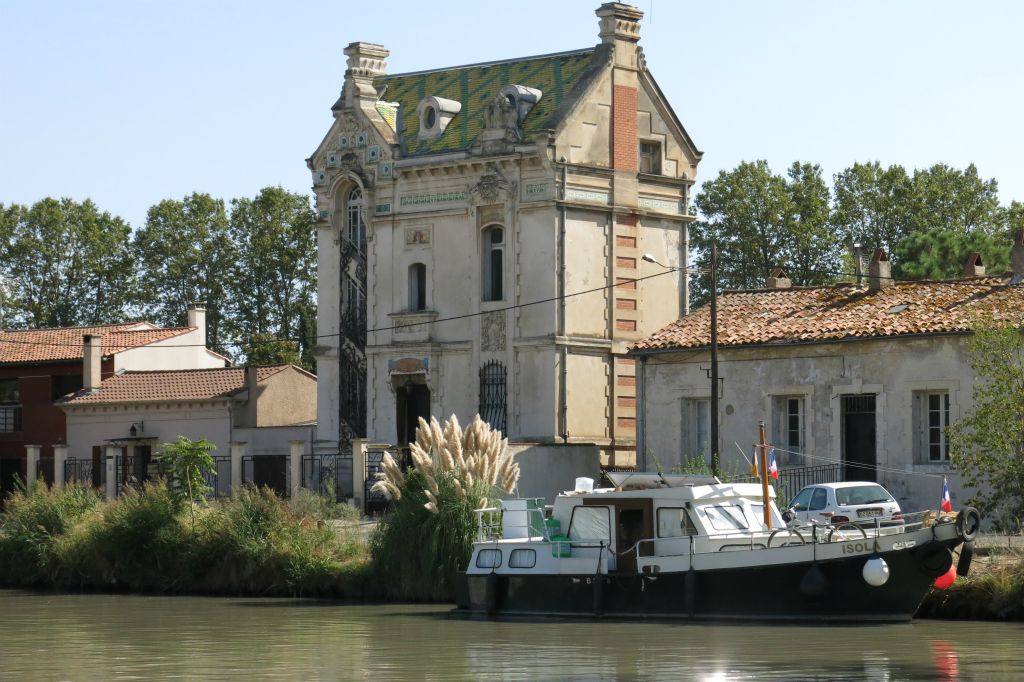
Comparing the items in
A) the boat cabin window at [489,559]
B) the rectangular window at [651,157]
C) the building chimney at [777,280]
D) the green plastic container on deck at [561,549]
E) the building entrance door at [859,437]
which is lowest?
the boat cabin window at [489,559]

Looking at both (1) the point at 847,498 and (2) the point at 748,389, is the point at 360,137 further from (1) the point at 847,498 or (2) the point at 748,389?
(1) the point at 847,498

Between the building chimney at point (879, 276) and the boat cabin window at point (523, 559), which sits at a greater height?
the building chimney at point (879, 276)

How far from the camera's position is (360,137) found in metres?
53.0

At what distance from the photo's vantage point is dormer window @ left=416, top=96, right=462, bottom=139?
5175 centimetres

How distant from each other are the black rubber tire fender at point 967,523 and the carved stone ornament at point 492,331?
67.8 ft

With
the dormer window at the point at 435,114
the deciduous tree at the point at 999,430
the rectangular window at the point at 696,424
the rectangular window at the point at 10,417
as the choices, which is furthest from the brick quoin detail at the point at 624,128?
the rectangular window at the point at 10,417

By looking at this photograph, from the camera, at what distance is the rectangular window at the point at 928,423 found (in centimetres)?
4031

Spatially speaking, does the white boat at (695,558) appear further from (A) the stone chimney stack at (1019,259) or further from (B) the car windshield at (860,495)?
(A) the stone chimney stack at (1019,259)

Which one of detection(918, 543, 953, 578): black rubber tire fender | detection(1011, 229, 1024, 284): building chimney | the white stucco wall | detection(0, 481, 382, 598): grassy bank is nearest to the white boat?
detection(918, 543, 953, 578): black rubber tire fender

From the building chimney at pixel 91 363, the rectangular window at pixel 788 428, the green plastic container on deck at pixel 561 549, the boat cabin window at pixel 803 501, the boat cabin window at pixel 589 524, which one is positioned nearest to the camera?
the boat cabin window at pixel 589 524

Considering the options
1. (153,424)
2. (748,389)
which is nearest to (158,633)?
(748,389)

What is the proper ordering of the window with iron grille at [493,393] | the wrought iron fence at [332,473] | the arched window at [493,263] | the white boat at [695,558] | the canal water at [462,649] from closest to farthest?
the canal water at [462,649] < the white boat at [695,558] < the window with iron grille at [493,393] < the wrought iron fence at [332,473] < the arched window at [493,263]

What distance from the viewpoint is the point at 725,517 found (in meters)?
32.6

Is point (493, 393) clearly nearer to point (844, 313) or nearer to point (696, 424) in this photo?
point (696, 424)
